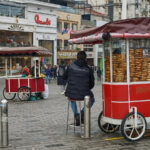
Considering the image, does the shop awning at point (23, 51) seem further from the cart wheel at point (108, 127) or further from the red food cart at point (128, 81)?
the red food cart at point (128, 81)

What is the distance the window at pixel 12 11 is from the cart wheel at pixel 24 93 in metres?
24.7

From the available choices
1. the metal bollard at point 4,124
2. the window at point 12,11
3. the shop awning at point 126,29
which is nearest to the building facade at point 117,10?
the window at point 12,11

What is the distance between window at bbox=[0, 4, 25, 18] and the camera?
132 ft

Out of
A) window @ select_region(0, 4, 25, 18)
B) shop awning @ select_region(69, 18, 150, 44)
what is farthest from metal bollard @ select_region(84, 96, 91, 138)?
window @ select_region(0, 4, 25, 18)

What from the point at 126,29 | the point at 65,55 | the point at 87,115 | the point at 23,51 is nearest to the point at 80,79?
the point at 87,115

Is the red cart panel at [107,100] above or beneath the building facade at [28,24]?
beneath

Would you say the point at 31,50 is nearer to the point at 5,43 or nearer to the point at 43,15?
the point at 5,43

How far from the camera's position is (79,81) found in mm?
8445

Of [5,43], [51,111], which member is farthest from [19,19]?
[51,111]

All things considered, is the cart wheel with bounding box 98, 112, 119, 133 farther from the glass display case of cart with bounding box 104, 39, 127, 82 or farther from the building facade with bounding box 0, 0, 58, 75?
the building facade with bounding box 0, 0, 58, 75

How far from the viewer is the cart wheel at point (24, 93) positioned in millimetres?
17016

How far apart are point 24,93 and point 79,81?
903 centimetres

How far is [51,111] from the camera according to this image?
1281cm

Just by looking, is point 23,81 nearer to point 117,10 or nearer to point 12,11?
point 12,11
